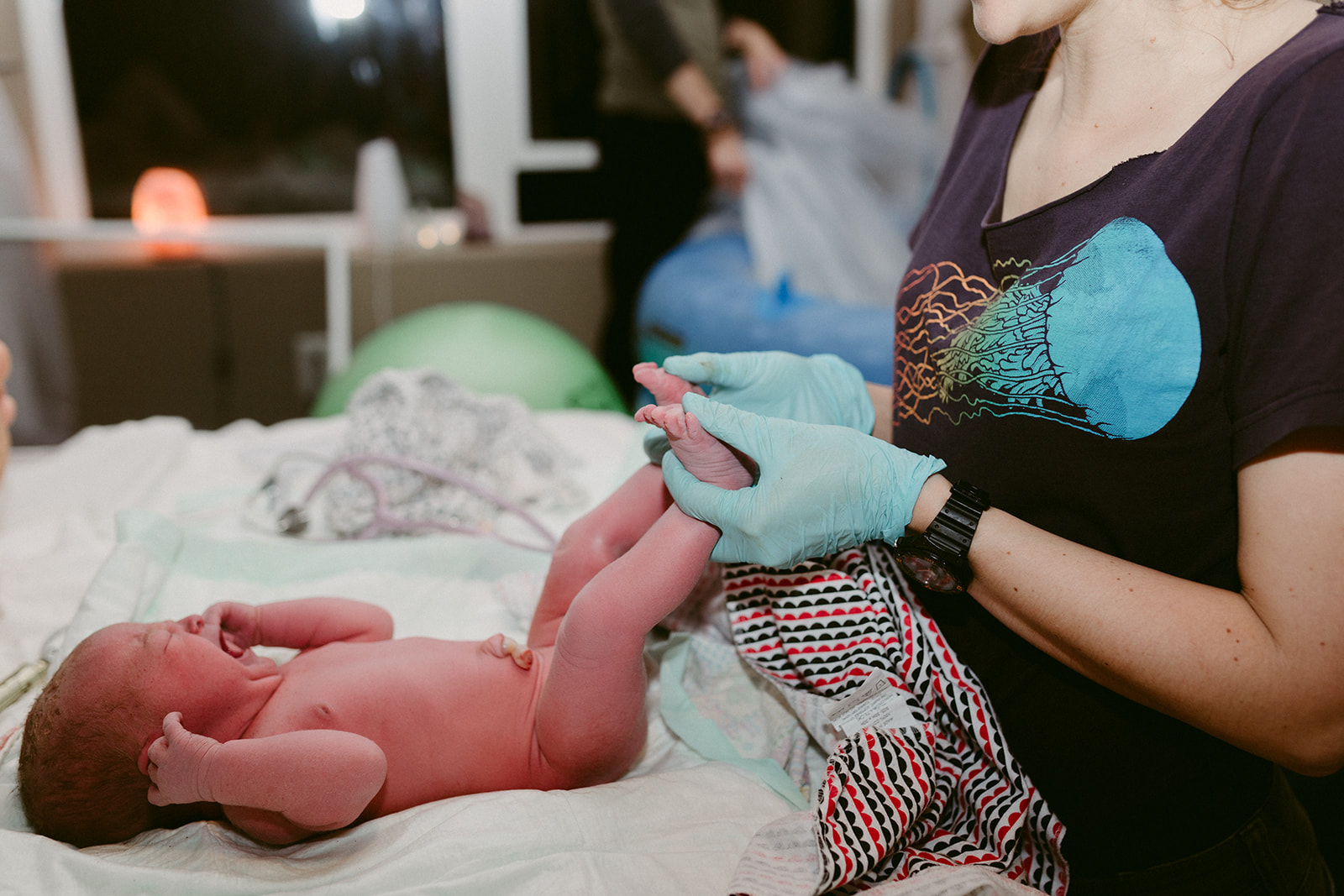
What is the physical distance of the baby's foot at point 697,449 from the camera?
2.49ft

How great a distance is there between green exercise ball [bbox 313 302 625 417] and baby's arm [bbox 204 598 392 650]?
947 millimetres

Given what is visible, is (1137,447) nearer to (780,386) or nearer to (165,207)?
(780,386)

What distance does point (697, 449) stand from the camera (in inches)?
30.3


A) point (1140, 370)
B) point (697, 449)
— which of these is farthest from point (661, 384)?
point (1140, 370)

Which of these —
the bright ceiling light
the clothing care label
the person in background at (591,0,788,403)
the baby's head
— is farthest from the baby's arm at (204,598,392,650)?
the bright ceiling light

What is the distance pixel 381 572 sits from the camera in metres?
1.16

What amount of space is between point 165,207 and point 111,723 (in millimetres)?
2327

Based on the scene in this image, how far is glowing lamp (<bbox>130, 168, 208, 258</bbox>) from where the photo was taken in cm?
258

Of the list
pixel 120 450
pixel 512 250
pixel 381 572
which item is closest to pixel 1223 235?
pixel 381 572

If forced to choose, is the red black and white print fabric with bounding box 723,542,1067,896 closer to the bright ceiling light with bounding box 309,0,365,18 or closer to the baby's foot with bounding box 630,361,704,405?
the baby's foot with bounding box 630,361,704,405

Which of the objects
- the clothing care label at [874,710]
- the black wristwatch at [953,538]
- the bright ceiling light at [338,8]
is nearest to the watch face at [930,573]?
the black wristwatch at [953,538]

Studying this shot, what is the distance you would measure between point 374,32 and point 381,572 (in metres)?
2.49

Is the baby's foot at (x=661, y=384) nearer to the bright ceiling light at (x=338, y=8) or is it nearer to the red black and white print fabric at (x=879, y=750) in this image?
the red black and white print fabric at (x=879, y=750)

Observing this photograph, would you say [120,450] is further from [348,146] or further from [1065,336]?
[348,146]
